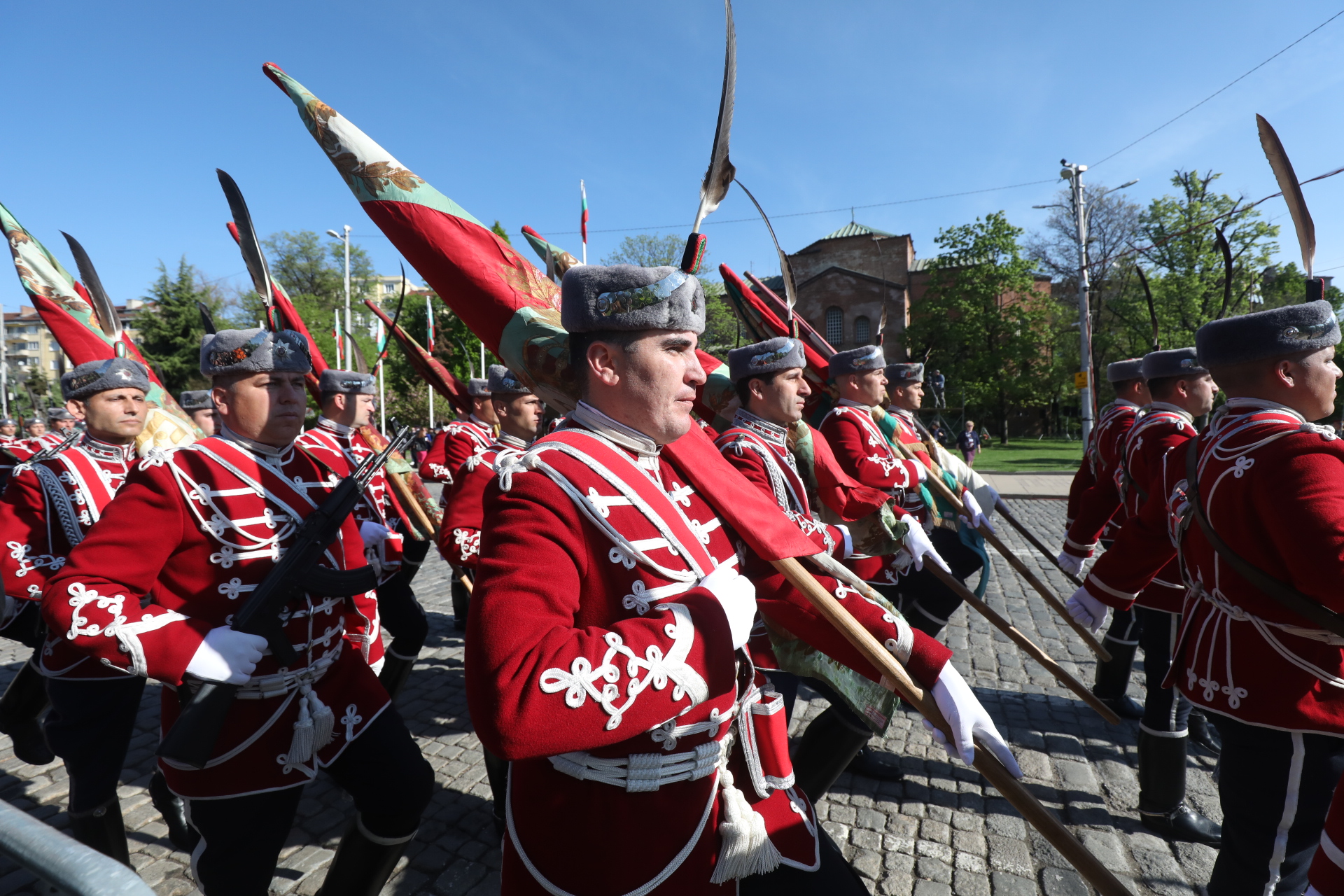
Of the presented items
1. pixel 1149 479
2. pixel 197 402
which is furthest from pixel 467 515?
pixel 197 402

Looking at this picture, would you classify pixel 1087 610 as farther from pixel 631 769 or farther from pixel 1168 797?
pixel 631 769

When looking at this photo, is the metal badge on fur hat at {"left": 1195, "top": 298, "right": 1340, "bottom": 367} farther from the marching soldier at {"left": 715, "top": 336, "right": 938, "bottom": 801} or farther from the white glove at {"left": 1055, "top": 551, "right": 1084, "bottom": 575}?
the white glove at {"left": 1055, "top": 551, "right": 1084, "bottom": 575}

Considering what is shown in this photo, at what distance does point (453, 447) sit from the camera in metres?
6.95

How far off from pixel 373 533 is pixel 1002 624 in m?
3.20

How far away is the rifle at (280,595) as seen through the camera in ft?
7.32

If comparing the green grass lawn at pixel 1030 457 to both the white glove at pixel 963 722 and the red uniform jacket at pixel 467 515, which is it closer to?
the red uniform jacket at pixel 467 515

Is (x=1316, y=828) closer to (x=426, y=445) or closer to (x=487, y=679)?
(x=487, y=679)

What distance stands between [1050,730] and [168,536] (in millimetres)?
4890

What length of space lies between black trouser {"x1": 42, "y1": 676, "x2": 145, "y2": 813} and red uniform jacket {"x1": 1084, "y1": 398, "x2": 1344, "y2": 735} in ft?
14.5

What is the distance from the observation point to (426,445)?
2667 cm

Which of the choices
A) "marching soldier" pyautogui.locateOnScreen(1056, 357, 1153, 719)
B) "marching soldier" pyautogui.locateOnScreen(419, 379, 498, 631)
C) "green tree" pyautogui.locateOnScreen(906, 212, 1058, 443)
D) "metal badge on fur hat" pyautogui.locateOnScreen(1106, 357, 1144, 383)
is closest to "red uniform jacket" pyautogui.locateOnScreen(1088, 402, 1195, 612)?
"marching soldier" pyautogui.locateOnScreen(1056, 357, 1153, 719)

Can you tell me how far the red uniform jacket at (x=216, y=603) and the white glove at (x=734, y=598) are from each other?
170cm

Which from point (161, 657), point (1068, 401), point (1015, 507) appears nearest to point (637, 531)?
point (161, 657)

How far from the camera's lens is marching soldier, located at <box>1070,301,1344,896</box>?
224 cm
